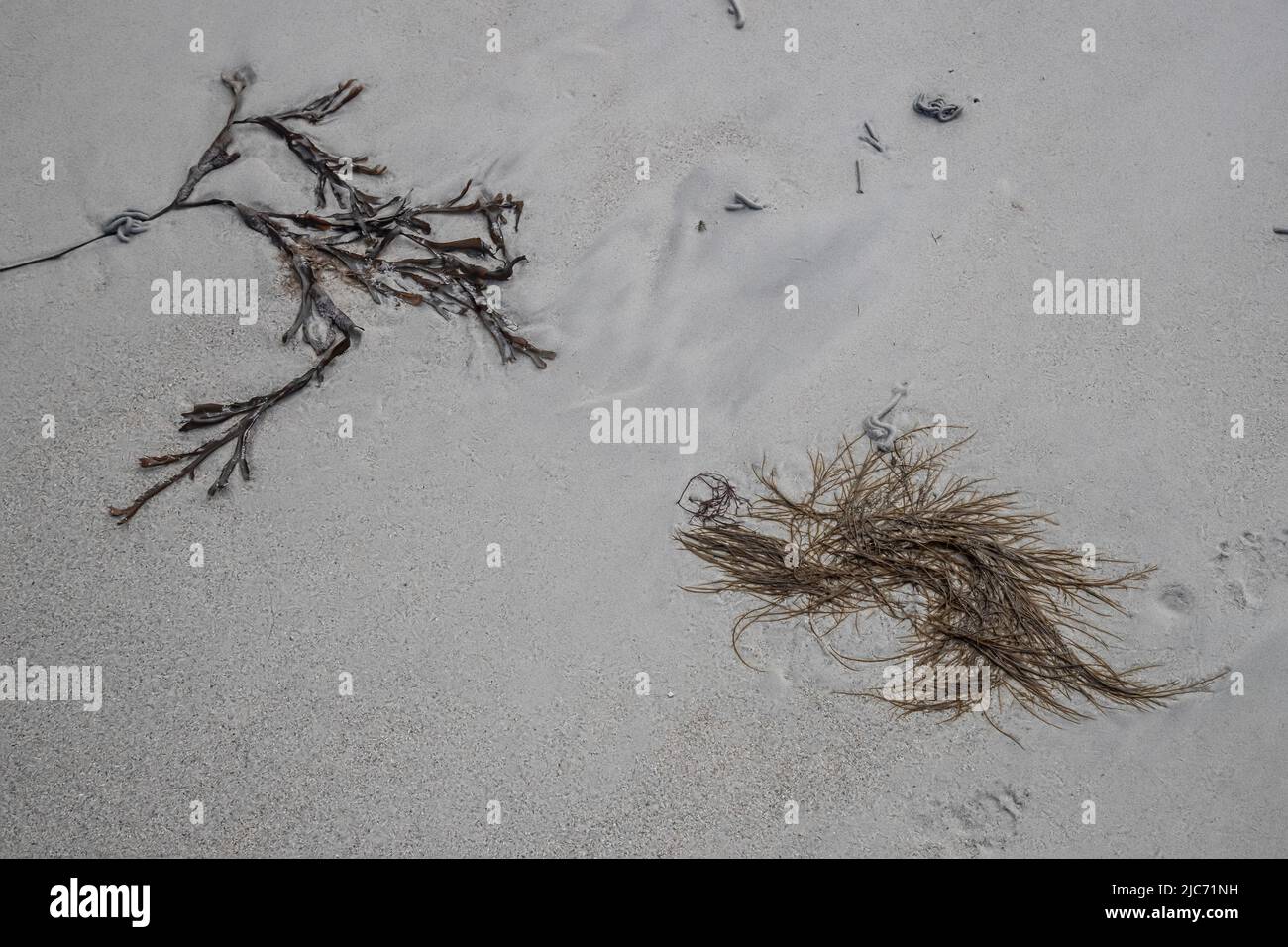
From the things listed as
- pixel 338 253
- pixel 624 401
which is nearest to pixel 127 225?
pixel 338 253

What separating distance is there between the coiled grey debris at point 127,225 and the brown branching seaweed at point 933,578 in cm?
245

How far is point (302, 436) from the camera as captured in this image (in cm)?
325

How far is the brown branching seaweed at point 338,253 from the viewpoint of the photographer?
3238mm

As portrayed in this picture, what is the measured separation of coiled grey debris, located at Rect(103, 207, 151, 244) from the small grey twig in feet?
7.52

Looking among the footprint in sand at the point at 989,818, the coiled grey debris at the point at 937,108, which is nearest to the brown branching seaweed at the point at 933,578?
the footprint in sand at the point at 989,818

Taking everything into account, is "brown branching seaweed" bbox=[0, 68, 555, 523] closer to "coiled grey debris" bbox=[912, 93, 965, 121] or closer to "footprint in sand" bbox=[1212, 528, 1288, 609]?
"coiled grey debris" bbox=[912, 93, 965, 121]

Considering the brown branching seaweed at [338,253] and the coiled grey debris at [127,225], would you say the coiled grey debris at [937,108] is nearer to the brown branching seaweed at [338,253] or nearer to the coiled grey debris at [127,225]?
the brown branching seaweed at [338,253]

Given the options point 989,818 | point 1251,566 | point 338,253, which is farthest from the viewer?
point 338,253

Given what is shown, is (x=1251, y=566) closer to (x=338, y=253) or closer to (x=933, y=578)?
(x=933, y=578)

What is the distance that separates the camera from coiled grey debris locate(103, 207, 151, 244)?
3338 millimetres

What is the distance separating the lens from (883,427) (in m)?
3.20

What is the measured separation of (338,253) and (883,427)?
7.21 feet

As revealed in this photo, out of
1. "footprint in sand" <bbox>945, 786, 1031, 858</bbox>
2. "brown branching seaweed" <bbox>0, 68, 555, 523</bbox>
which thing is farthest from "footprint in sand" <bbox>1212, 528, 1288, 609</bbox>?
"brown branching seaweed" <bbox>0, 68, 555, 523</bbox>

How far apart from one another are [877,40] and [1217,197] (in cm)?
148
